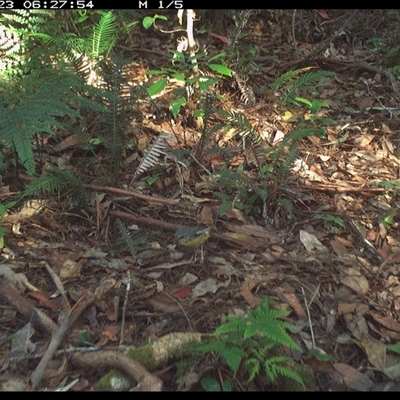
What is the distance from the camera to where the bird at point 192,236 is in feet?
9.93

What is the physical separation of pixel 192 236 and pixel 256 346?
1019 millimetres

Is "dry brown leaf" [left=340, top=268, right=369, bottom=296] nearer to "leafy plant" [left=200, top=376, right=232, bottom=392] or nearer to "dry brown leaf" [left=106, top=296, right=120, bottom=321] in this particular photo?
"leafy plant" [left=200, top=376, right=232, bottom=392]

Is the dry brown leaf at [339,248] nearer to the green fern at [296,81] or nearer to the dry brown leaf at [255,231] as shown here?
the dry brown leaf at [255,231]

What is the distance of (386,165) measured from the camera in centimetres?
402

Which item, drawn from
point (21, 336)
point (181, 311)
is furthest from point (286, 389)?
point (21, 336)

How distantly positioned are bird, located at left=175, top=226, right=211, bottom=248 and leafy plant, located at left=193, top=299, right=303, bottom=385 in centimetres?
81

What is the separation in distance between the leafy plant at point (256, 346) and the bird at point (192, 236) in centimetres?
81

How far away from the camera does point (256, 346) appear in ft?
7.22

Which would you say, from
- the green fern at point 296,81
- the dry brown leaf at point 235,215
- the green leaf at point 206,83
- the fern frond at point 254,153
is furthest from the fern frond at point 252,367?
the green fern at point 296,81

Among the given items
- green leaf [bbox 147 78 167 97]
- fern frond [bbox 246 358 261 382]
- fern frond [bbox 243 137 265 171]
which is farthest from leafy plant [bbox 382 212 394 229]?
green leaf [bbox 147 78 167 97]

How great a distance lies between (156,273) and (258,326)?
89cm

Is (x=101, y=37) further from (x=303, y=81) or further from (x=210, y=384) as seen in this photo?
(x=210, y=384)

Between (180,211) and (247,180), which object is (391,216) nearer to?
(247,180)

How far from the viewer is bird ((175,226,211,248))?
3.03m
